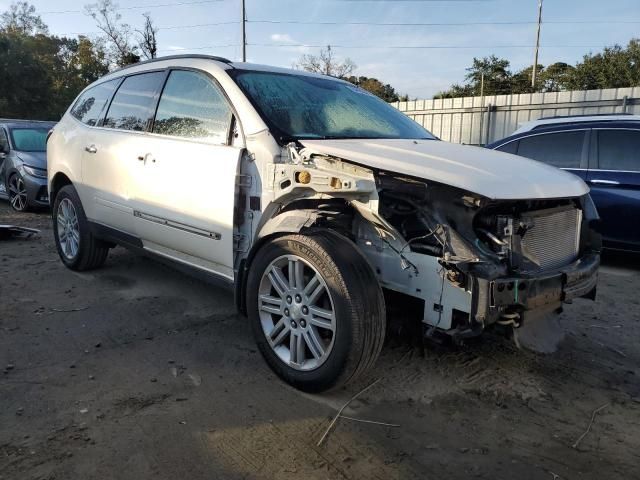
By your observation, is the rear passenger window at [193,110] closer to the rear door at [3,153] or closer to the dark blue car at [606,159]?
the dark blue car at [606,159]

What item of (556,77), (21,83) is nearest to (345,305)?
(21,83)

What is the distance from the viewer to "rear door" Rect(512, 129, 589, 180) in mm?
6363

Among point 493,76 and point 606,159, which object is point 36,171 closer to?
point 606,159

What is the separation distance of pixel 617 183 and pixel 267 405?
4999 mm

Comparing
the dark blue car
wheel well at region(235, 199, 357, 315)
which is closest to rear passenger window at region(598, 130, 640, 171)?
the dark blue car

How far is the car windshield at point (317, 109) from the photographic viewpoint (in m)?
3.44

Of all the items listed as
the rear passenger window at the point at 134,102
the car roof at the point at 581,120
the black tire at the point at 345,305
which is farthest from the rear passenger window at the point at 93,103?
the car roof at the point at 581,120

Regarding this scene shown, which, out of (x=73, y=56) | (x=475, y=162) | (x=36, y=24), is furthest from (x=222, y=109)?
(x=36, y=24)

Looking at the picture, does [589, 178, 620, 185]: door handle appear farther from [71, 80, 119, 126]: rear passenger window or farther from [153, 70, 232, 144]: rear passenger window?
[71, 80, 119, 126]: rear passenger window

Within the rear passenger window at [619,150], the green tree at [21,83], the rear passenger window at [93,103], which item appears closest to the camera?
the rear passenger window at [93,103]

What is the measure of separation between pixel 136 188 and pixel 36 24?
51186 mm

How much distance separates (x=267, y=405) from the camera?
2865mm

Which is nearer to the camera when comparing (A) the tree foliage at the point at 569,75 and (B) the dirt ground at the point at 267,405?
(B) the dirt ground at the point at 267,405

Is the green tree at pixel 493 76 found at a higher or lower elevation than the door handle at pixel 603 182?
higher
